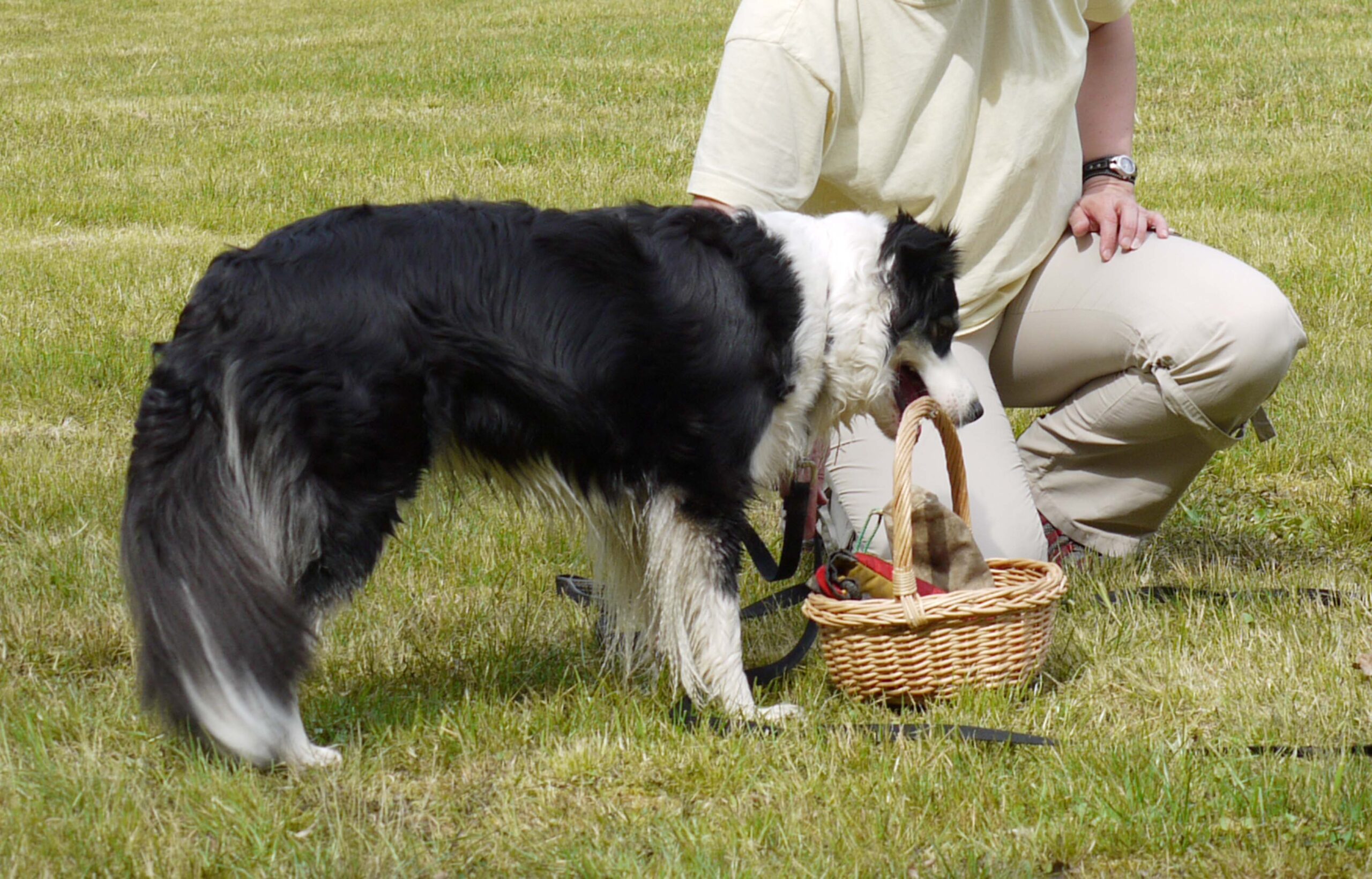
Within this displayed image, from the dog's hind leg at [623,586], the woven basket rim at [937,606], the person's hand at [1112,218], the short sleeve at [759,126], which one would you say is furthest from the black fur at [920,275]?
the person's hand at [1112,218]

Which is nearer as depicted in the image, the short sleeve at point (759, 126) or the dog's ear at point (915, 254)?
the dog's ear at point (915, 254)

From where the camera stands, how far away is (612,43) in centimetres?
1609

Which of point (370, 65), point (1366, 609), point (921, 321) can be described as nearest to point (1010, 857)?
point (921, 321)

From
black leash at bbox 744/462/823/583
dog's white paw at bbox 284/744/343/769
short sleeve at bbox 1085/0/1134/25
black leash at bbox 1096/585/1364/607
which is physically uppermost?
short sleeve at bbox 1085/0/1134/25

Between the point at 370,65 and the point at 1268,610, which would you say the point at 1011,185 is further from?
the point at 370,65

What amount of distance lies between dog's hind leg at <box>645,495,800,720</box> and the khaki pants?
0.68 meters

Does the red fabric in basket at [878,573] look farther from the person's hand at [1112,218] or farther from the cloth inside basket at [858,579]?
the person's hand at [1112,218]

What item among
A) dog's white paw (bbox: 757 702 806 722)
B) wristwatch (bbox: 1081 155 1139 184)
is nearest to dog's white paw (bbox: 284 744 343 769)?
dog's white paw (bbox: 757 702 806 722)

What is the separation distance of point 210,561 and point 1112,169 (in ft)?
8.98

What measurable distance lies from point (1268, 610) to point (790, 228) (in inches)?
63.9

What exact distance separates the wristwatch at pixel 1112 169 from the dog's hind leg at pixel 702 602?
69.6 inches

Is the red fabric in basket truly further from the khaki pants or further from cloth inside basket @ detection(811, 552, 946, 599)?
the khaki pants

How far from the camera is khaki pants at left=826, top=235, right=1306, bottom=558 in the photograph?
11.8 feet

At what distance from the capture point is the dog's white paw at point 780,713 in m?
2.99
